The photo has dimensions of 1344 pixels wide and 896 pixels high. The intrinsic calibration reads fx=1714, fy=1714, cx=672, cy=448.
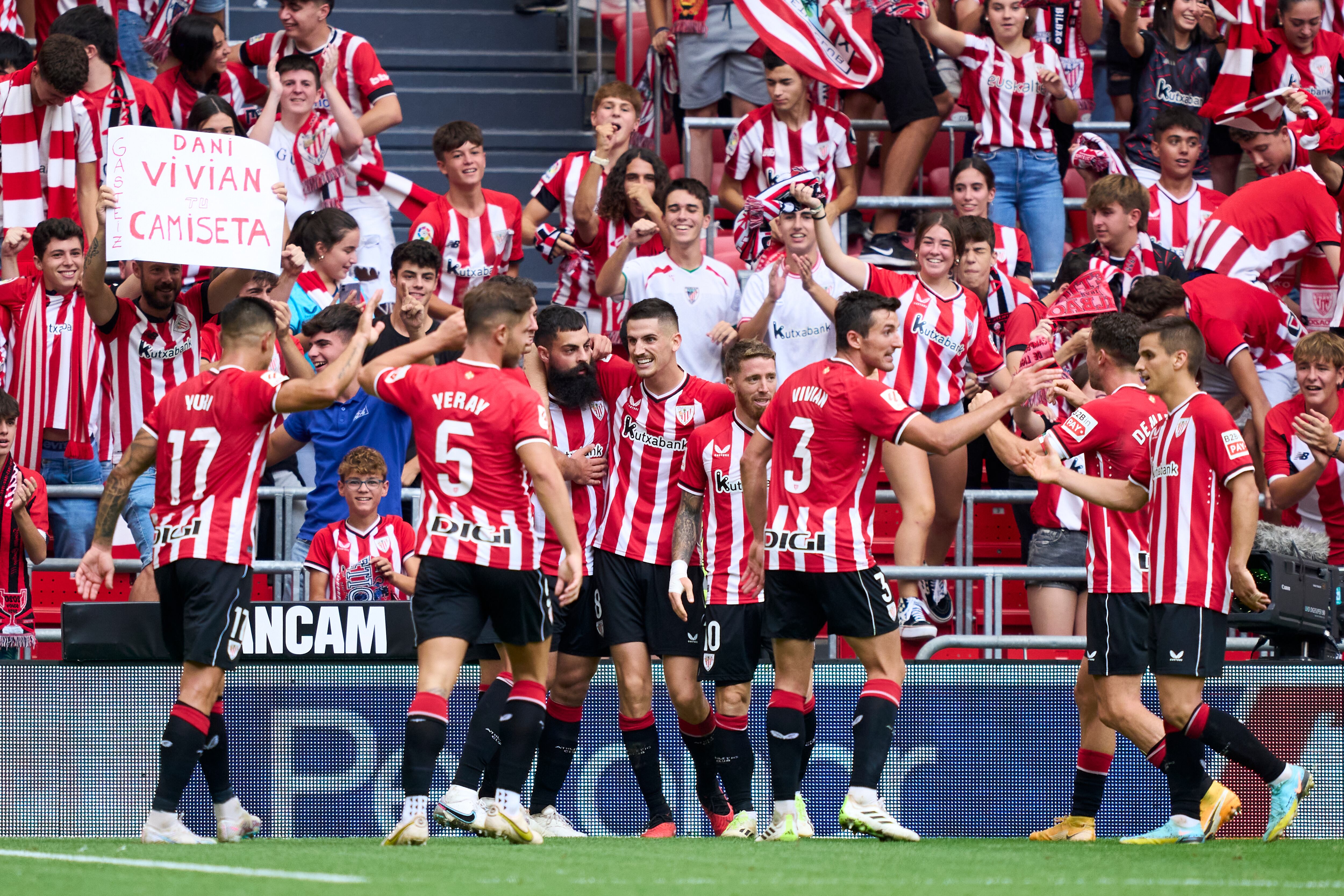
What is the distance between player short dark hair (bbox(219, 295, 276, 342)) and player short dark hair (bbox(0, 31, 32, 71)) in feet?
14.6

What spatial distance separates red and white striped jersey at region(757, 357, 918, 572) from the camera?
727cm

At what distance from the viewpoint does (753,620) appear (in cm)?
820

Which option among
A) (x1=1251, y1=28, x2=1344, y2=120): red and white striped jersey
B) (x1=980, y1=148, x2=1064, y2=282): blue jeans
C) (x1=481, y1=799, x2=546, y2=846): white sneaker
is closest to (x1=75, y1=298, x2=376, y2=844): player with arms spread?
(x1=481, y1=799, x2=546, y2=846): white sneaker

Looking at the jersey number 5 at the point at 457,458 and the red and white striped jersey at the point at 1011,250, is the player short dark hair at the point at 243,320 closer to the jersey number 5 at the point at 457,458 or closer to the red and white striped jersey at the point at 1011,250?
the jersey number 5 at the point at 457,458

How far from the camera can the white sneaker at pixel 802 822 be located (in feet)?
24.8

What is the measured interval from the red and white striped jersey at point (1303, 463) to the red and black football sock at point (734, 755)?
3.32 meters

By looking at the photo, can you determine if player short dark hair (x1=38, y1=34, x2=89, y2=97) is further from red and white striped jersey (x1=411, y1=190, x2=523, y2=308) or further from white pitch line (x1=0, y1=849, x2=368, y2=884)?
white pitch line (x1=0, y1=849, x2=368, y2=884)

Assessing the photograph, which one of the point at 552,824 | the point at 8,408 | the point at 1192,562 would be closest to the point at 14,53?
the point at 8,408

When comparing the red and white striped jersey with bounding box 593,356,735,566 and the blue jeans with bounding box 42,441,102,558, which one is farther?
the blue jeans with bounding box 42,441,102,558

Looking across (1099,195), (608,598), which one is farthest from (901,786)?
(1099,195)

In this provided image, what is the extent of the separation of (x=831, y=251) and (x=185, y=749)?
4808 millimetres

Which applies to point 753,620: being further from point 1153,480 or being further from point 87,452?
point 87,452

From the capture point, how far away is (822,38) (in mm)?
11836

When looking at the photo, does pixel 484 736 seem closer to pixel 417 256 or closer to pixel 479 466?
pixel 479 466
